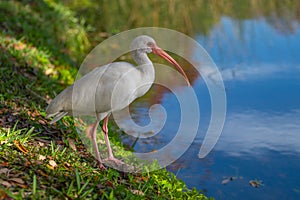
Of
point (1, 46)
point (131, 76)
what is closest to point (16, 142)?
point (131, 76)

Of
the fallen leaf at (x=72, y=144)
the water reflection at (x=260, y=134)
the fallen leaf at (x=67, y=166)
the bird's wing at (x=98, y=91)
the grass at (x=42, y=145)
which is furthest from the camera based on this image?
the water reflection at (x=260, y=134)

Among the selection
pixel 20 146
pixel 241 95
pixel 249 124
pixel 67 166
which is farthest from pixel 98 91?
pixel 241 95

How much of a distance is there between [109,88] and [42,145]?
0.83m

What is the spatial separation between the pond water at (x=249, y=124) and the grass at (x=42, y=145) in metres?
0.52

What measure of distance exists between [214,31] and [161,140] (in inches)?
203

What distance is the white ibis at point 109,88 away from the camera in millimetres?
4379

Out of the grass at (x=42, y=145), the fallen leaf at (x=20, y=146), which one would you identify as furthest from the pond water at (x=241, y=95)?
the fallen leaf at (x=20, y=146)

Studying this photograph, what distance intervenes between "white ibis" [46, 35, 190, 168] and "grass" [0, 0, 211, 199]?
346 mm

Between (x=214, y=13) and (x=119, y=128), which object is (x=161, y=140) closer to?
(x=119, y=128)

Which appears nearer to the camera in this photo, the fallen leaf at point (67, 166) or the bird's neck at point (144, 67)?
the fallen leaf at point (67, 166)

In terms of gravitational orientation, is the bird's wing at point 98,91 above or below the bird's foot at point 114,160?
above

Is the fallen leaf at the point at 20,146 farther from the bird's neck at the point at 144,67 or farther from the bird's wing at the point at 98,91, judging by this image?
the bird's neck at the point at 144,67

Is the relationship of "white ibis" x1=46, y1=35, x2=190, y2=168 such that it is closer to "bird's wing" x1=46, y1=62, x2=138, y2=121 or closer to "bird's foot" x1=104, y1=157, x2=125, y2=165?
"bird's wing" x1=46, y1=62, x2=138, y2=121

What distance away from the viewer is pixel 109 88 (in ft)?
14.5
